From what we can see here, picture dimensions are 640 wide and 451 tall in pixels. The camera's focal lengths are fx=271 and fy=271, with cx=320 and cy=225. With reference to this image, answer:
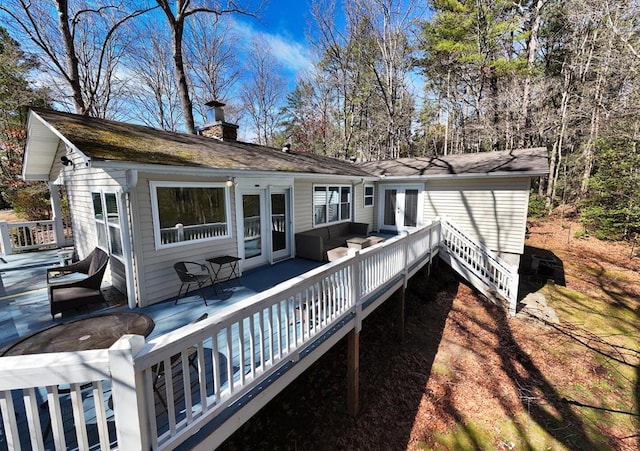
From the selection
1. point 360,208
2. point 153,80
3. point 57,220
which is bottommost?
point 57,220

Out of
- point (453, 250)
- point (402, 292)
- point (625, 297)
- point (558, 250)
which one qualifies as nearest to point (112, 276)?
point (402, 292)

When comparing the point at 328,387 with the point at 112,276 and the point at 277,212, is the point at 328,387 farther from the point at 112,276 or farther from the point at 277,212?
the point at 112,276

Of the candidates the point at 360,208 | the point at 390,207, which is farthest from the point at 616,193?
the point at 360,208

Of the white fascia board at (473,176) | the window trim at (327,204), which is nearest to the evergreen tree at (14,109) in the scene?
the window trim at (327,204)

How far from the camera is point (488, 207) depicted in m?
9.39

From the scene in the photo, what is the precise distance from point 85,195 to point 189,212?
3141 mm

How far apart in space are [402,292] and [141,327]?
5.05 meters

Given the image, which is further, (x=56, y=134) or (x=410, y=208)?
(x=410, y=208)

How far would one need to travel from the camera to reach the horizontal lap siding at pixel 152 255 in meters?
4.57

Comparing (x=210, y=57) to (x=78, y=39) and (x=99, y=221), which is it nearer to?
(x=78, y=39)

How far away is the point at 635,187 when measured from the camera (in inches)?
466

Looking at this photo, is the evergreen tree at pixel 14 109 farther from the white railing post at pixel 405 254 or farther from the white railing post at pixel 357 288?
the white railing post at pixel 405 254

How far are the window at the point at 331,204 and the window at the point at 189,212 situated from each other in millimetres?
3337

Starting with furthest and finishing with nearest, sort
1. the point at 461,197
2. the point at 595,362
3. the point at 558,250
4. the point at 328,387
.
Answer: the point at 558,250
the point at 461,197
the point at 595,362
the point at 328,387
